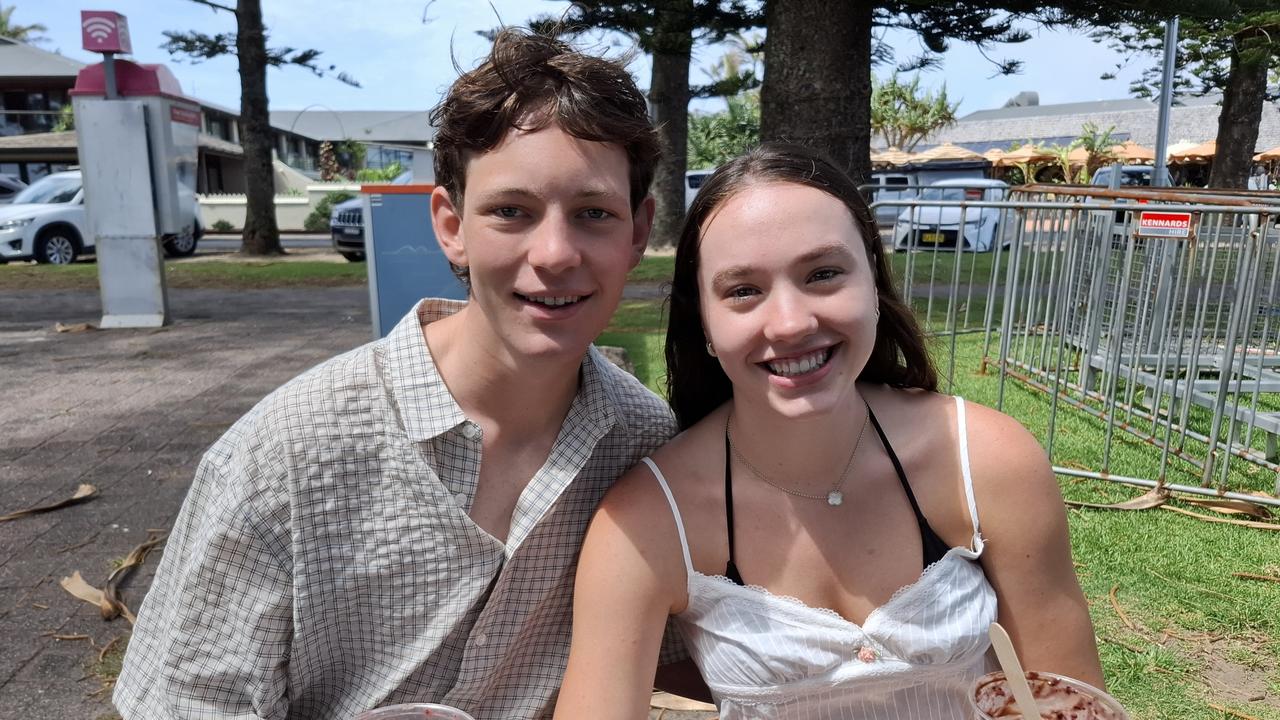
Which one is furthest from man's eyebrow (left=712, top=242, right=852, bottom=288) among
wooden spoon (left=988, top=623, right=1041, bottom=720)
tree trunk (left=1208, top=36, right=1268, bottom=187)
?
tree trunk (left=1208, top=36, right=1268, bottom=187)

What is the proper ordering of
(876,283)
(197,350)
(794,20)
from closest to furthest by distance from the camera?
(876,283)
(794,20)
(197,350)

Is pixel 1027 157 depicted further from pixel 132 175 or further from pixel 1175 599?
pixel 1175 599

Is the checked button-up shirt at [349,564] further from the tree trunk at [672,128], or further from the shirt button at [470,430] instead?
the tree trunk at [672,128]

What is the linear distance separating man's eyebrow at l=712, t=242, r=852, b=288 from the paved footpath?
70.1 inches

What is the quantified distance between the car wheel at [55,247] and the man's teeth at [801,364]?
60.4ft

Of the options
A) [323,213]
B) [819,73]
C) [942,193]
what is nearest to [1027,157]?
[942,193]

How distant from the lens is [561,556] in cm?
184

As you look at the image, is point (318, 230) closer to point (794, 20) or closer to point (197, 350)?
point (197, 350)

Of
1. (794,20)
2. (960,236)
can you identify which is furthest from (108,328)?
(960,236)

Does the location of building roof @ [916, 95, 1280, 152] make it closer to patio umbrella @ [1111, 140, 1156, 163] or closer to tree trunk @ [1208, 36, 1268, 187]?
patio umbrella @ [1111, 140, 1156, 163]

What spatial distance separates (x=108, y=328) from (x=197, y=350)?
1.82 metres

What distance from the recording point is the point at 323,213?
29.0 metres

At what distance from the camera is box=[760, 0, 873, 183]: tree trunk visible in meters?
6.80


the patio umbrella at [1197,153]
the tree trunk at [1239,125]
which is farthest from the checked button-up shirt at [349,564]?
the patio umbrella at [1197,153]
